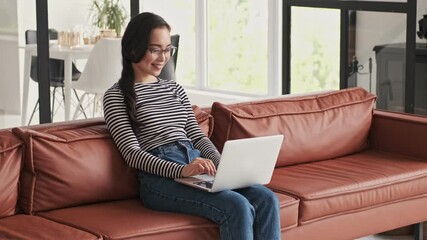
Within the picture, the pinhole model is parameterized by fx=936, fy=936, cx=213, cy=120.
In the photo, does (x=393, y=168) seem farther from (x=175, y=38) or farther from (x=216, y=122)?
(x=175, y=38)

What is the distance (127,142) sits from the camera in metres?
3.69

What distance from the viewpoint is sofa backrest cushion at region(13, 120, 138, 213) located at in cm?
358

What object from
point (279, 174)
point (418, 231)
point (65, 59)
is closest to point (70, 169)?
point (279, 174)

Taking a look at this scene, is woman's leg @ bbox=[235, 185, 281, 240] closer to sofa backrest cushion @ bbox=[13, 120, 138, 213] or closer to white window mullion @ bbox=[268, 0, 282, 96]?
sofa backrest cushion @ bbox=[13, 120, 138, 213]

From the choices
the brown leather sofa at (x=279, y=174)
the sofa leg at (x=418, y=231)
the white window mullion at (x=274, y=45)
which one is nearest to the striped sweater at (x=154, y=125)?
the brown leather sofa at (x=279, y=174)

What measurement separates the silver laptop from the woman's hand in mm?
33

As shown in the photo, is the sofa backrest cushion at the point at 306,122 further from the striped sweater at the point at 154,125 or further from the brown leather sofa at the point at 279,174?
the striped sweater at the point at 154,125

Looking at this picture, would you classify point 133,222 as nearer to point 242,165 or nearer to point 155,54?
point 242,165

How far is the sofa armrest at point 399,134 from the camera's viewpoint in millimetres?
4601

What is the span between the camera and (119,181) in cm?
378

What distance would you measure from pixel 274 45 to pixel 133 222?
492cm

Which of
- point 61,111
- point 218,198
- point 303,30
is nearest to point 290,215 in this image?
point 218,198

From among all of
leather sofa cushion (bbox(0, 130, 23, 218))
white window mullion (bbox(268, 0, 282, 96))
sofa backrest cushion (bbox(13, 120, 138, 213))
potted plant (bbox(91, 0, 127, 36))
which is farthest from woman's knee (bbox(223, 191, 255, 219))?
white window mullion (bbox(268, 0, 282, 96))

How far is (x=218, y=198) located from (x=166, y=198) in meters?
0.22
